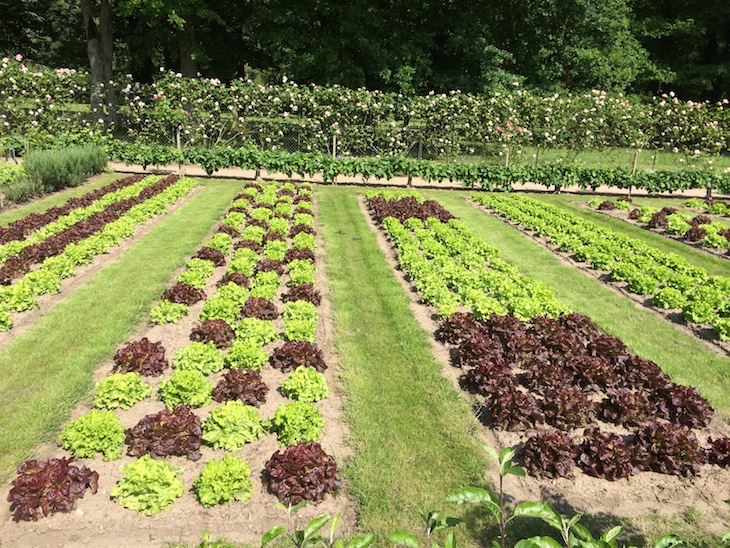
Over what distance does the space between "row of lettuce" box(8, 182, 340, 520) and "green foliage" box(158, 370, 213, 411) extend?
0.5 inches

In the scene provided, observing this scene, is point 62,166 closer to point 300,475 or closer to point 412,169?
point 412,169

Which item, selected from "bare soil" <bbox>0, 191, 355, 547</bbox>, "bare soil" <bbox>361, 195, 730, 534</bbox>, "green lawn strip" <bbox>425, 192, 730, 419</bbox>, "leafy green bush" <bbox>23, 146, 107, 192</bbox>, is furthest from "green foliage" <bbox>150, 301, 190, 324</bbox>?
"leafy green bush" <bbox>23, 146, 107, 192</bbox>

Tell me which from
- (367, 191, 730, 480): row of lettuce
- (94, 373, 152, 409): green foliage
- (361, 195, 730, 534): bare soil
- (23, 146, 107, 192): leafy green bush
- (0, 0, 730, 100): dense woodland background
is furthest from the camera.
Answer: (0, 0, 730, 100): dense woodland background

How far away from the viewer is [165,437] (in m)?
5.51

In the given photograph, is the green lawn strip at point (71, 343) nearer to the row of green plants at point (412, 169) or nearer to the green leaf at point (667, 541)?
the green leaf at point (667, 541)

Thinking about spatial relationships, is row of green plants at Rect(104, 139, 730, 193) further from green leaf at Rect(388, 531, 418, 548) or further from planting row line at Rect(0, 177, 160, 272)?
green leaf at Rect(388, 531, 418, 548)

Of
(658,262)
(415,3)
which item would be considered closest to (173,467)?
(658,262)

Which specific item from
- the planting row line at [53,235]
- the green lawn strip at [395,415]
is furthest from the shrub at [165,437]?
the planting row line at [53,235]

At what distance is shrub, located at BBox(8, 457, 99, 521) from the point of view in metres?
4.61

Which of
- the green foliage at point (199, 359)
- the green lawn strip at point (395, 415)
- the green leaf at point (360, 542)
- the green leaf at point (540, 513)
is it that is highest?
the green leaf at point (540, 513)

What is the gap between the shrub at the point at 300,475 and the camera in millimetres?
4934

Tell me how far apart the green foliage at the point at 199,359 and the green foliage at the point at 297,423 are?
62.8 inches

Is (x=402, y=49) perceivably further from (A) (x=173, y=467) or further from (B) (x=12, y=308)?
(A) (x=173, y=467)

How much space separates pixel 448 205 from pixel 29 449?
15.7 metres
